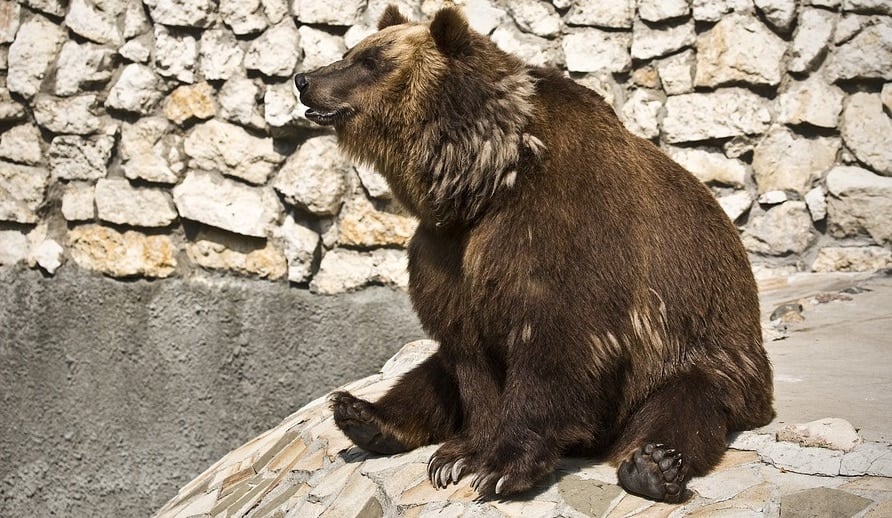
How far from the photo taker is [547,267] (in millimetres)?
3250

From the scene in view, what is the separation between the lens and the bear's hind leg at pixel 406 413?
3.89m

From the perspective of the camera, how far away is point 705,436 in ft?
11.0

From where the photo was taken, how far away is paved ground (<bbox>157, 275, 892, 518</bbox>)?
3.17 m

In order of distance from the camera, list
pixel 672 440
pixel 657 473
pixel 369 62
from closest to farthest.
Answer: pixel 657 473 < pixel 672 440 < pixel 369 62

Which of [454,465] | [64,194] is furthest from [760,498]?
[64,194]

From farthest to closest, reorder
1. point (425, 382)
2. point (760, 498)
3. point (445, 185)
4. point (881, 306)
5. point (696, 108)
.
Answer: point (696, 108) → point (881, 306) → point (425, 382) → point (445, 185) → point (760, 498)

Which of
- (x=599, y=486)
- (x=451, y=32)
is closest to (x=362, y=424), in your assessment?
(x=599, y=486)

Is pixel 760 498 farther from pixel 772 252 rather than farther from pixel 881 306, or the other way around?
pixel 772 252

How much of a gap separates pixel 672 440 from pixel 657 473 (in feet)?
0.50

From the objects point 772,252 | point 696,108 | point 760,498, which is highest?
point 696,108

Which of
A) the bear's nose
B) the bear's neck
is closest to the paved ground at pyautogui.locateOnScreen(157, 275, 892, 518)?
the bear's neck

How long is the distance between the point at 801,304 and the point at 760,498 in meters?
2.61

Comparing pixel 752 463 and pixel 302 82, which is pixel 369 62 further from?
pixel 752 463

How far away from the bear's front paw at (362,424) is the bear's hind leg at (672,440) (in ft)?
2.95
